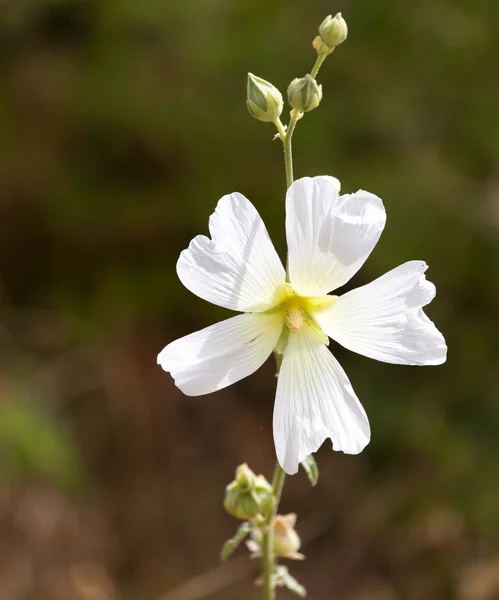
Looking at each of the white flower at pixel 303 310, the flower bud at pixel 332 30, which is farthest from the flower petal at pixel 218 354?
the flower bud at pixel 332 30

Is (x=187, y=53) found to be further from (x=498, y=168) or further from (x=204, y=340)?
(x=204, y=340)

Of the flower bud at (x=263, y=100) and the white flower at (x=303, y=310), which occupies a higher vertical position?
the flower bud at (x=263, y=100)

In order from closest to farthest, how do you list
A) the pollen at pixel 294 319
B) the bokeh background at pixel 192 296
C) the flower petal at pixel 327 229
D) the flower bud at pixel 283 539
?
1. the flower petal at pixel 327 229
2. the pollen at pixel 294 319
3. the flower bud at pixel 283 539
4. the bokeh background at pixel 192 296

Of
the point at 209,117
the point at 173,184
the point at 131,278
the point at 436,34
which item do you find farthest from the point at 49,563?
the point at 436,34

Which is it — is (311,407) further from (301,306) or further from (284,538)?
Answer: (284,538)

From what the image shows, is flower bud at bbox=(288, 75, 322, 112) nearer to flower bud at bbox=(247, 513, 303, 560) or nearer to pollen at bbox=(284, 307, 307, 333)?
pollen at bbox=(284, 307, 307, 333)

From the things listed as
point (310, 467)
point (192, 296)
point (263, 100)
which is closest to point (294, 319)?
point (310, 467)

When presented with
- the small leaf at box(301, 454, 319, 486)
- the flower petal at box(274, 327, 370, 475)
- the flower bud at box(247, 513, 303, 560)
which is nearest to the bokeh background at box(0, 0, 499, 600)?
the flower bud at box(247, 513, 303, 560)

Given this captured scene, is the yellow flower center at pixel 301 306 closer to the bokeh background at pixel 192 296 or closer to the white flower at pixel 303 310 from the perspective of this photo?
the white flower at pixel 303 310

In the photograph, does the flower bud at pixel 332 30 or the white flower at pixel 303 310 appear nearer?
the white flower at pixel 303 310
